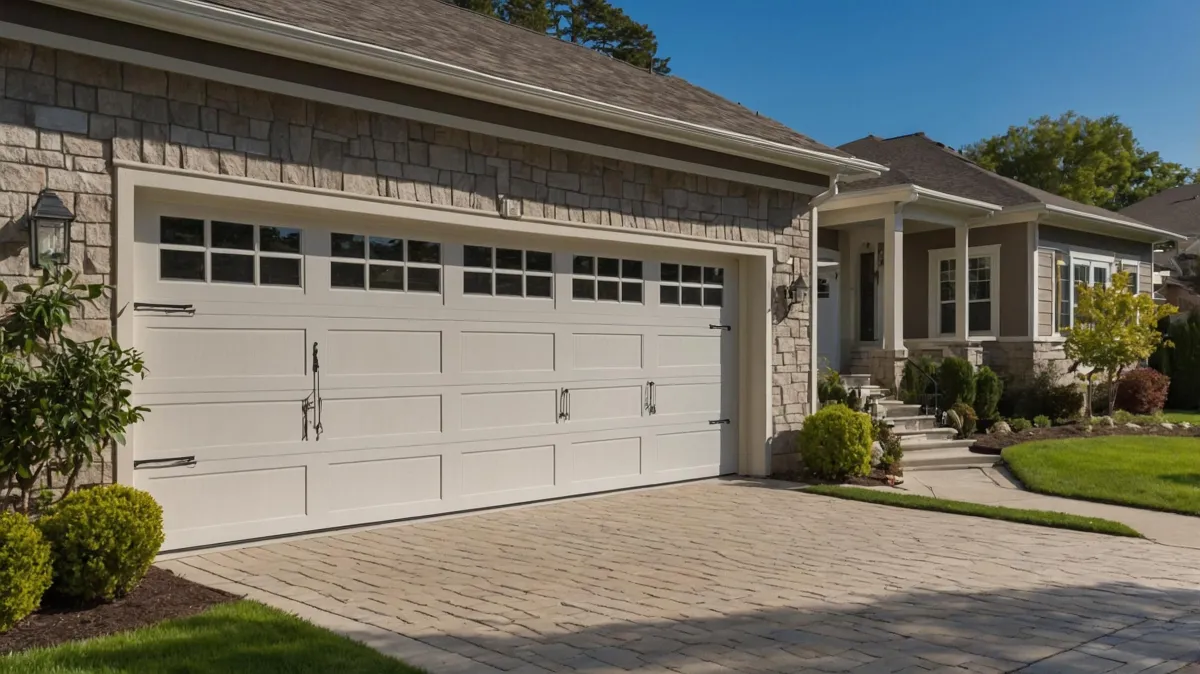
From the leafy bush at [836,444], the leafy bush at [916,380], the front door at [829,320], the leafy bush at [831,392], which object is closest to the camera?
the leafy bush at [836,444]

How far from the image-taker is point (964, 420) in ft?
49.0

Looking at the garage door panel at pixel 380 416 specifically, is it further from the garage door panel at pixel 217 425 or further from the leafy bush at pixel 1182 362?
the leafy bush at pixel 1182 362

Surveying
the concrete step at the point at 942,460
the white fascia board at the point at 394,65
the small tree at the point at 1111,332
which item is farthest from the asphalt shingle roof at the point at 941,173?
the white fascia board at the point at 394,65

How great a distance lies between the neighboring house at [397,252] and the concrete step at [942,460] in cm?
216

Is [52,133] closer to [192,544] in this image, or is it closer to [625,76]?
[192,544]

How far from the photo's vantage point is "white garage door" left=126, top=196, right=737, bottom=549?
679 centimetres

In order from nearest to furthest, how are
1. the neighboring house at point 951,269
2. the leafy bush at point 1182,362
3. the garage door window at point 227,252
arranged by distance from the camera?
the garage door window at point 227,252, the neighboring house at point 951,269, the leafy bush at point 1182,362

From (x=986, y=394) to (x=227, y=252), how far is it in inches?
517

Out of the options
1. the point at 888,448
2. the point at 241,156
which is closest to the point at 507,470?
the point at 241,156

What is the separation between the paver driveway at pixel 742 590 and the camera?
4.66m

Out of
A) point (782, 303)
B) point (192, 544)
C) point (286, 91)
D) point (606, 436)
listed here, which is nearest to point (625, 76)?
point (782, 303)

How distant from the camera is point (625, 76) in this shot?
11.6 meters

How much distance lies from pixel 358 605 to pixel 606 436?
431 centimetres

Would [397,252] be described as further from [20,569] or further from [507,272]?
[20,569]
